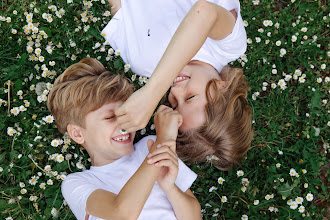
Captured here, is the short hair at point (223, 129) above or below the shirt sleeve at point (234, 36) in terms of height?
below

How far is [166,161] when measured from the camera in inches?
79.9

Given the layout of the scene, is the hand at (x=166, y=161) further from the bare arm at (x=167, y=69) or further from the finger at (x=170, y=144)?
the bare arm at (x=167, y=69)

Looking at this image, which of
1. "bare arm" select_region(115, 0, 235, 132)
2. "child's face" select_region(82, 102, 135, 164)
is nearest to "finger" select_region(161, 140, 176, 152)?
"bare arm" select_region(115, 0, 235, 132)

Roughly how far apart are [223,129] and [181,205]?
60 centimetres

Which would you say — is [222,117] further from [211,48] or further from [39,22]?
[39,22]

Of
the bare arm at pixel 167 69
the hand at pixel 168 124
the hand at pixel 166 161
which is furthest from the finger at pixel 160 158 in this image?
the bare arm at pixel 167 69

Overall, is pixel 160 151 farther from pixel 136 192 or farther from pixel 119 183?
pixel 119 183

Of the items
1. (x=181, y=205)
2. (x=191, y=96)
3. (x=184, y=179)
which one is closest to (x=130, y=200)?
(x=181, y=205)

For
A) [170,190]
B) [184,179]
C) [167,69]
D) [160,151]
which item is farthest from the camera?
[184,179]

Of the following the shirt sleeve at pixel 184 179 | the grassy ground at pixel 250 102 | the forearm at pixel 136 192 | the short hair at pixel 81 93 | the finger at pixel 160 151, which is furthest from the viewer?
the grassy ground at pixel 250 102

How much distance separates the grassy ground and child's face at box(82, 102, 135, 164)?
371 mm

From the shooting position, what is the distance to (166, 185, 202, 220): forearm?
2299 millimetres

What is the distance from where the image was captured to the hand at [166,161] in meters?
2.01

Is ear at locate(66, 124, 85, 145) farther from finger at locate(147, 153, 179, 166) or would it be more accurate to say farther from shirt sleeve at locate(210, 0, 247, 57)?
shirt sleeve at locate(210, 0, 247, 57)
